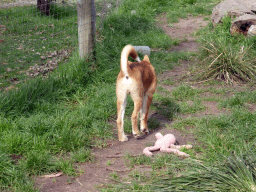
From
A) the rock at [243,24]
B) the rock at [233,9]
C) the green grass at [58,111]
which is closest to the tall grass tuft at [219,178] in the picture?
the green grass at [58,111]

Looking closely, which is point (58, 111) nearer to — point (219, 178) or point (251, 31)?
point (219, 178)

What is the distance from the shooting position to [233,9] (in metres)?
9.08

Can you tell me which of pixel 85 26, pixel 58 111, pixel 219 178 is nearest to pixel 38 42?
pixel 85 26

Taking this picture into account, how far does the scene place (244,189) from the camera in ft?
Result: 8.52

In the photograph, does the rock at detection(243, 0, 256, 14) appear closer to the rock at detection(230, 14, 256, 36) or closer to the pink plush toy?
the rock at detection(230, 14, 256, 36)

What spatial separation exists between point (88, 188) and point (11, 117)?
1.92m

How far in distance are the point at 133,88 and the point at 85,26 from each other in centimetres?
250

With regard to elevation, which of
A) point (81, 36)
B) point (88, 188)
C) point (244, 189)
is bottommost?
point (88, 188)

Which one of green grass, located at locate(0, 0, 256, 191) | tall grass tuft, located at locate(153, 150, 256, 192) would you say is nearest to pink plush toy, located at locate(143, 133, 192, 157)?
green grass, located at locate(0, 0, 256, 191)

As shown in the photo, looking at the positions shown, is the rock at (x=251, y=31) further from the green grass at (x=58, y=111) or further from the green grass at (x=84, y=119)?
the green grass at (x=58, y=111)

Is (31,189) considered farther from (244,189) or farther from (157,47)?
(157,47)

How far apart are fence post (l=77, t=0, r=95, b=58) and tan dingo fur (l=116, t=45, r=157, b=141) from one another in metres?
Answer: 1.92

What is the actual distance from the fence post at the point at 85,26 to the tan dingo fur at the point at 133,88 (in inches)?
75.7

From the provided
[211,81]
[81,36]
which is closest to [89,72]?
[81,36]
